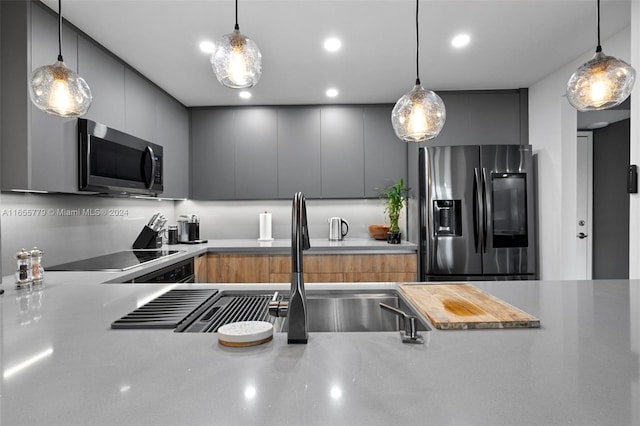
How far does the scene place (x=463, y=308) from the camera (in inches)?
44.1

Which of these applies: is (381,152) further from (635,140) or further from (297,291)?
(297,291)

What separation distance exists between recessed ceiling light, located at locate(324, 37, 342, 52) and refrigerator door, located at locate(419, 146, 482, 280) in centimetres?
122

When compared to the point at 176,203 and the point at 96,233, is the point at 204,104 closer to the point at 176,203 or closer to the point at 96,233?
the point at 176,203

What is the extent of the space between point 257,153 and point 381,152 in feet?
4.23

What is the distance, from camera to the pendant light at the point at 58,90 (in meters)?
1.32

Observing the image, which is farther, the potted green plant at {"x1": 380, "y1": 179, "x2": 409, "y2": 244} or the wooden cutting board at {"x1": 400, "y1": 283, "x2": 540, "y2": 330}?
the potted green plant at {"x1": 380, "y1": 179, "x2": 409, "y2": 244}

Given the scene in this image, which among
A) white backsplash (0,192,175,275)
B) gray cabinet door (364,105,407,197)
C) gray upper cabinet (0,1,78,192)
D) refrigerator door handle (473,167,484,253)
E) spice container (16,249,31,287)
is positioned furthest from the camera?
gray cabinet door (364,105,407,197)

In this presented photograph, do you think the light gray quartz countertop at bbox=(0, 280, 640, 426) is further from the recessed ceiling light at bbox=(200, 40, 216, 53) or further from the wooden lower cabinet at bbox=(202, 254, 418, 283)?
the wooden lower cabinet at bbox=(202, 254, 418, 283)

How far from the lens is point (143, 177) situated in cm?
281

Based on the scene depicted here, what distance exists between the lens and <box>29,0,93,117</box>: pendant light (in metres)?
1.32

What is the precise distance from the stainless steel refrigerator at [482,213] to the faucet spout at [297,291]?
8.34 ft

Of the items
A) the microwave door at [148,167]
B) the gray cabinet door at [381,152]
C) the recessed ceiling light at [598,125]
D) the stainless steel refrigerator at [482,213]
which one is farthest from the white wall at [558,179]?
the microwave door at [148,167]

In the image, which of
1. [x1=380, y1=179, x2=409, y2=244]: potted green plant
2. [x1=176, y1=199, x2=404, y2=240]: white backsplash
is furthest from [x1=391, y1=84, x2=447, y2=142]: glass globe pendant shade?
[x1=176, y1=199, x2=404, y2=240]: white backsplash

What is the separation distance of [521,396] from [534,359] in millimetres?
189
